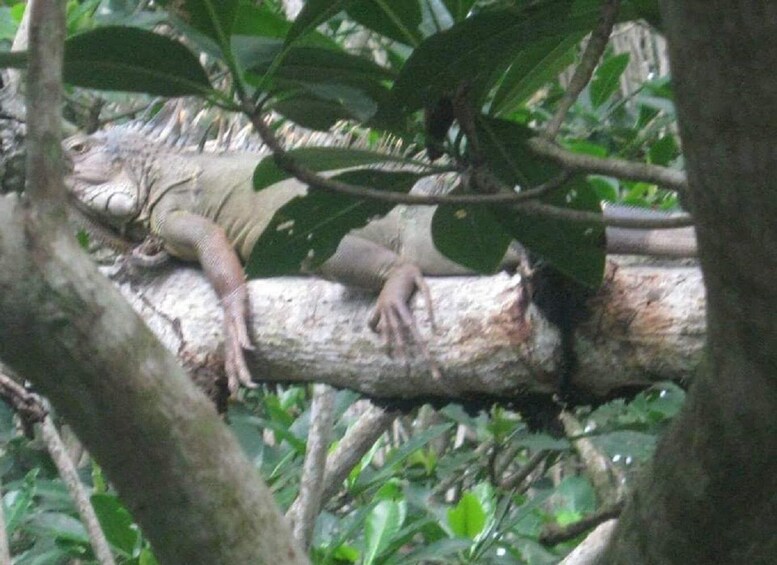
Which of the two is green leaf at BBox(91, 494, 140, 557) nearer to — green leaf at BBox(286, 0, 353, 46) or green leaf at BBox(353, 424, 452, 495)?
green leaf at BBox(353, 424, 452, 495)

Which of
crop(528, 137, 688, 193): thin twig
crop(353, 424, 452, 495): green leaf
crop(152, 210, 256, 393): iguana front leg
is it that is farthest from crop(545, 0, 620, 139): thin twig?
crop(353, 424, 452, 495): green leaf

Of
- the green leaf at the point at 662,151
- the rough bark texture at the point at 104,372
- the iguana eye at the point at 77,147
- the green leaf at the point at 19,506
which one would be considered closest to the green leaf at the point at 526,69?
the rough bark texture at the point at 104,372

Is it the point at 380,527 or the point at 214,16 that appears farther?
the point at 380,527

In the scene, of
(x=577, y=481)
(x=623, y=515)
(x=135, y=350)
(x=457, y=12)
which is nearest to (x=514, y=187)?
(x=457, y=12)

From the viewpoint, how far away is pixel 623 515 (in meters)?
1.05

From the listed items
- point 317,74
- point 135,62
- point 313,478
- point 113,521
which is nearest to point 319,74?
point 317,74

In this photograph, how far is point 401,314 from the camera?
2129 millimetres

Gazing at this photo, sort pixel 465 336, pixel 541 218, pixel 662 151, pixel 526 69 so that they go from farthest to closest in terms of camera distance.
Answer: pixel 662 151 → pixel 465 336 → pixel 526 69 → pixel 541 218

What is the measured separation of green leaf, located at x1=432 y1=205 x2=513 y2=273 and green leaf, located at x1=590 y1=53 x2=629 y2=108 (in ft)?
4.65

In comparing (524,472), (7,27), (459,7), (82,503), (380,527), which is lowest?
(524,472)

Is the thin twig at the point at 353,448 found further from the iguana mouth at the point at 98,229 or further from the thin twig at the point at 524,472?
the iguana mouth at the point at 98,229

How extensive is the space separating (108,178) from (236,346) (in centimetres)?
107

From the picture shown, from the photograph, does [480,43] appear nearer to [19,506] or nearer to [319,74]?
[319,74]

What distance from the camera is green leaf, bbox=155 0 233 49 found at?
115 cm
